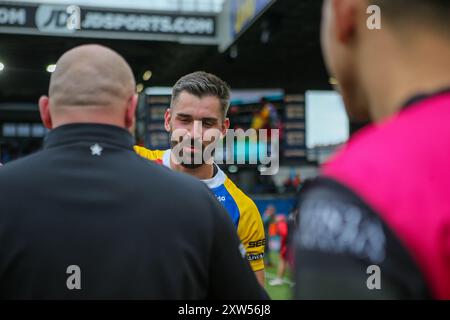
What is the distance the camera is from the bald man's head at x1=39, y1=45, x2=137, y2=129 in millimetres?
1650

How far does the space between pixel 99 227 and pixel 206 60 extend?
1494 centimetres

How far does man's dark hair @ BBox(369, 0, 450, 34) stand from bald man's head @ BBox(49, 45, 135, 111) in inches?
36.5

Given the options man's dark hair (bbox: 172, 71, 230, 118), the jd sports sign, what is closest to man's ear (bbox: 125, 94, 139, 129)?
man's dark hair (bbox: 172, 71, 230, 118)

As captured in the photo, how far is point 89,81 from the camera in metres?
1.65

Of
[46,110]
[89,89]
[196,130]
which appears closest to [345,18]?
[89,89]

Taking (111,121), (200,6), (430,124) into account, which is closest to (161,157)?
(111,121)

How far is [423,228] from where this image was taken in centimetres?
81

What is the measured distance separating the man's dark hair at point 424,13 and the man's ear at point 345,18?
0.24 ft

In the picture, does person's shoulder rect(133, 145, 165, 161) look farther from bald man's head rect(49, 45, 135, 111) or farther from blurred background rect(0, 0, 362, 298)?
blurred background rect(0, 0, 362, 298)

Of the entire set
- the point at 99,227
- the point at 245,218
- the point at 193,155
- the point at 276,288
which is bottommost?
the point at 276,288

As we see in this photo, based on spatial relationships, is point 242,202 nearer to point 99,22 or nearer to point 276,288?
point 276,288

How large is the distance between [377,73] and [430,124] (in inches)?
7.0

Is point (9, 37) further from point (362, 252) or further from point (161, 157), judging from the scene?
point (362, 252)

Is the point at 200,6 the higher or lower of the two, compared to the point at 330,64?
→ higher
